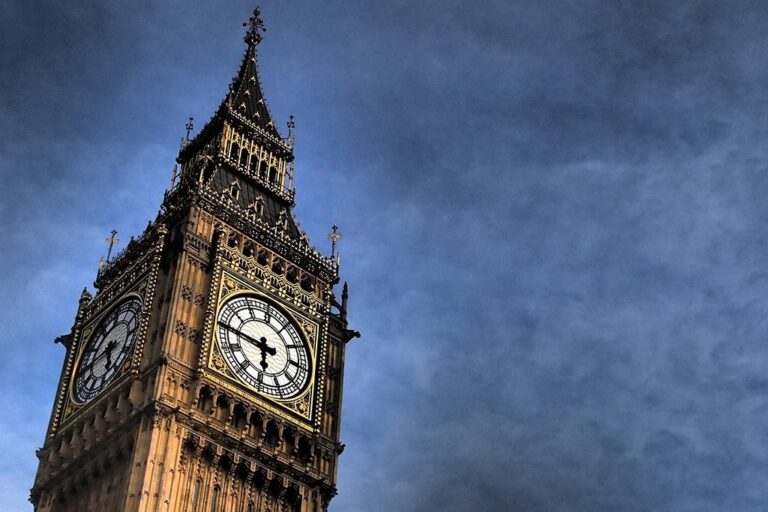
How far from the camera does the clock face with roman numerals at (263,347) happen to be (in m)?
68.5

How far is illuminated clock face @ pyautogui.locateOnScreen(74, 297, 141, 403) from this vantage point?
6906cm

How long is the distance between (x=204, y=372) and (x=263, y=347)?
196 inches

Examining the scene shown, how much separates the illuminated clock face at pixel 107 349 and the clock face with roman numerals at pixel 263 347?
5.02 metres

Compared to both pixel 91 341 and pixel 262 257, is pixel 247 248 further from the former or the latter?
pixel 91 341

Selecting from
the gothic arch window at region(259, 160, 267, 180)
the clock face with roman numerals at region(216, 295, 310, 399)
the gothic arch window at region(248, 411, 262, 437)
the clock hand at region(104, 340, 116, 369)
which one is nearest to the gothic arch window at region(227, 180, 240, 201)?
the gothic arch window at region(259, 160, 267, 180)

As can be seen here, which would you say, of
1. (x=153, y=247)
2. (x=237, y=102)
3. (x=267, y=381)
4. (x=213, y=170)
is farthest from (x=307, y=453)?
(x=237, y=102)

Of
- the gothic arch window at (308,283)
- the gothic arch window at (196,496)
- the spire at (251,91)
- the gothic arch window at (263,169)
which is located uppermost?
the spire at (251,91)

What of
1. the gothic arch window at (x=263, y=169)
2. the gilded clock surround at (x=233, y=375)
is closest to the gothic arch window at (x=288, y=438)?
the gilded clock surround at (x=233, y=375)

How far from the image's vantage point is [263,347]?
2758 inches

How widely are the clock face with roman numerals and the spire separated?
19.9 meters

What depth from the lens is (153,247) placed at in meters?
72.6

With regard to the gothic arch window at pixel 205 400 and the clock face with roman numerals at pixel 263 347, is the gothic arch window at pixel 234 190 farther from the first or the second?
the gothic arch window at pixel 205 400

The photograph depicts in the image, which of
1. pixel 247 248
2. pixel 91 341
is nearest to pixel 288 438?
pixel 247 248

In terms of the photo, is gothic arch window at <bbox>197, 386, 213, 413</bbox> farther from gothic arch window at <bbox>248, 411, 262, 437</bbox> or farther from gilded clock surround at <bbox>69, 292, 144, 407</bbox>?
gilded clock surround at <bbox>69, 292, 144, 407</bbox>
